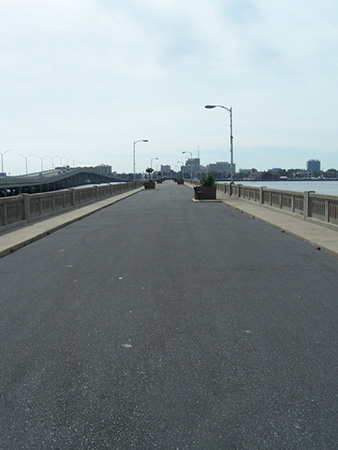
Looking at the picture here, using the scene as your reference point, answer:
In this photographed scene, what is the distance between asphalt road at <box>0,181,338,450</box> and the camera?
3449 millimetres

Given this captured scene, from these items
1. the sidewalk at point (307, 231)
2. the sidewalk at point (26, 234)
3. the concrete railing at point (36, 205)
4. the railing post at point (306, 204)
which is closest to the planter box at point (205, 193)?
the concrete railing at point (36, 205)

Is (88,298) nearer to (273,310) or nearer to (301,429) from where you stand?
(273,310)

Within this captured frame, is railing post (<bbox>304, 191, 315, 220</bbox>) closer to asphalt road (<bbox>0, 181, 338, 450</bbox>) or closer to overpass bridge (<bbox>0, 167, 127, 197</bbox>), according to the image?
asphalt road (<bbox>0, 181, 338, 450</bbox>)

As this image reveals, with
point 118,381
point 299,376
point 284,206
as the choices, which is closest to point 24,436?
point 118,381

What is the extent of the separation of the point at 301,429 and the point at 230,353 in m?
1.53

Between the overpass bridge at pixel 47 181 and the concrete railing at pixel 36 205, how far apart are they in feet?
224

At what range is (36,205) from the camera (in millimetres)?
20234

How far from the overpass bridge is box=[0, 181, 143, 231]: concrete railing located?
68.1 m

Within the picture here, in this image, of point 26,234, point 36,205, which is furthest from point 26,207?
point 26,234

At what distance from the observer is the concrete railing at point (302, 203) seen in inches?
630

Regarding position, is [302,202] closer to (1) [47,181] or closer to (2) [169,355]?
(2) [169,355]

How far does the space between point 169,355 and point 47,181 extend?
387 ft

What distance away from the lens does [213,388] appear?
4105mm

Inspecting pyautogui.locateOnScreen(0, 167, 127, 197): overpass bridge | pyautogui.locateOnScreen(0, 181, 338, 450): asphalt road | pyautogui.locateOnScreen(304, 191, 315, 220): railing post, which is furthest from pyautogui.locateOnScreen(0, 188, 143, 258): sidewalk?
pyautogui.locateOnScreen(0, 167, 127, 197): overpass bridge
